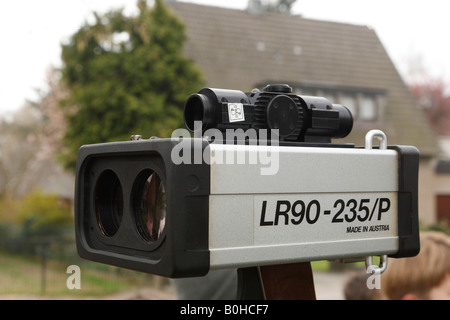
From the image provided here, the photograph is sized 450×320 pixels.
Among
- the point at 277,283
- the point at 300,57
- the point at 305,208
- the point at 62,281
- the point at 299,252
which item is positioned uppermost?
the point at 300,57

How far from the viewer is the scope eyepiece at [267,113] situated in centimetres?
162

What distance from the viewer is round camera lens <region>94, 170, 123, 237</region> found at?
64.2 inches

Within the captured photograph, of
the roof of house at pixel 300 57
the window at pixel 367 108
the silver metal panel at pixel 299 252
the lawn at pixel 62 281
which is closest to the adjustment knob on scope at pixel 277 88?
the silver metal panel at pixel 299 252

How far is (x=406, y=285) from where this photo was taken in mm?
2334

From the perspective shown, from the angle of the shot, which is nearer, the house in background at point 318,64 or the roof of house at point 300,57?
the roof of house at point 300,57

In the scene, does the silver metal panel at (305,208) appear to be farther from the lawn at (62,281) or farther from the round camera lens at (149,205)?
the lawn at (62,281)

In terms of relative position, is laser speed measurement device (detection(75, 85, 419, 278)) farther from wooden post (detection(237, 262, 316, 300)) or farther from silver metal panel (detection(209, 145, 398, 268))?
wooden post (detection(237, 262, 316, 300))

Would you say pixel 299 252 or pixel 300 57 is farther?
pixel 300 57

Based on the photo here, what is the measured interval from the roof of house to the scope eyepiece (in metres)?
12.4

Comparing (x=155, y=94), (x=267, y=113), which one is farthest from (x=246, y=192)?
(x=155, y=94)

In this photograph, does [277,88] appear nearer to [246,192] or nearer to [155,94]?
[246,192]

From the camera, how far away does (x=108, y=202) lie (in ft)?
5.42

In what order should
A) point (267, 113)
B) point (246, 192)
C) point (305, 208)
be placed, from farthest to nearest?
point (267, 113)
point (305, 208)
point (246, 192)

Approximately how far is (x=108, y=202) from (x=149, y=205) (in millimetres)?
196
